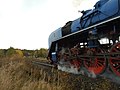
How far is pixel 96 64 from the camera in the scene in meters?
10.6

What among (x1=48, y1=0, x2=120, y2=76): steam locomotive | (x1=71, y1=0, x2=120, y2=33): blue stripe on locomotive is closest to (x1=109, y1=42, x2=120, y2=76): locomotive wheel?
(x1=48, y1=0, x2=120, y2=76): steam locomotive

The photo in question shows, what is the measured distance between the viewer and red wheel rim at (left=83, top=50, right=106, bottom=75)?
399 inches

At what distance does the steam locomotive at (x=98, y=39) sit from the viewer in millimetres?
9227

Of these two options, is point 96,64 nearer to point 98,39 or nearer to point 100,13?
point 98,39

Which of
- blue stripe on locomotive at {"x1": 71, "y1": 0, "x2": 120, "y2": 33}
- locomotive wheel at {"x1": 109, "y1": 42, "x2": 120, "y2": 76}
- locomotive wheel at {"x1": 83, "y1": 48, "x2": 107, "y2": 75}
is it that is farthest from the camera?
locomotive wheel at {"x1": 83, "y1": 48, "x2": 107, "y2": 75}

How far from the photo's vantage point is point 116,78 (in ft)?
29.0

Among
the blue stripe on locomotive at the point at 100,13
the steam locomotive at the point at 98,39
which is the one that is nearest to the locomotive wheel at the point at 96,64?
the steam locomotive at the point at 98,39

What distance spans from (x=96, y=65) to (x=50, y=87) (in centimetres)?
454

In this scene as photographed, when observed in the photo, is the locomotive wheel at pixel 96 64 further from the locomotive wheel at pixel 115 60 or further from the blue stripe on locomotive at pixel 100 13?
the blue stripe on locomotive at pixel 100 13

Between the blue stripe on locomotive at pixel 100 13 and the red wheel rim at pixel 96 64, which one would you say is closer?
the blue stripe on locomotive at pixel 100 13

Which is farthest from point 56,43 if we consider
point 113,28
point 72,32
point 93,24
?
point 113,28

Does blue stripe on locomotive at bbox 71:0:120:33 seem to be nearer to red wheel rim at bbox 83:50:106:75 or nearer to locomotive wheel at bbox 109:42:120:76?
locomotive wheel at bbox 109:42:120:76

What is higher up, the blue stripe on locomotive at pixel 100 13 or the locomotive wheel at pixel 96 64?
the blue stripe on locomotive at pixel 100 13

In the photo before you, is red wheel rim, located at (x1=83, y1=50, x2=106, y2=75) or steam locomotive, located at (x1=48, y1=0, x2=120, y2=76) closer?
steam locomotive, located at (x1=48, y1=0, x2=120, y2=76)
